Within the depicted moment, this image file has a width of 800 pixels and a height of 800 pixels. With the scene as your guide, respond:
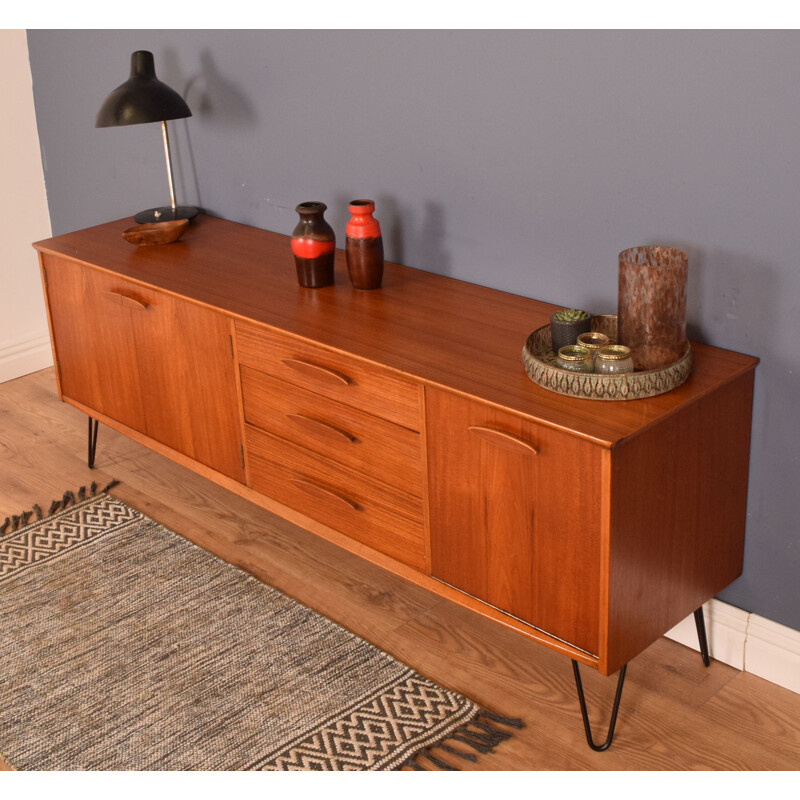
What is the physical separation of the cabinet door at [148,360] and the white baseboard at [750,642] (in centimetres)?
114

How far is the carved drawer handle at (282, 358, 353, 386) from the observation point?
2.16 metres

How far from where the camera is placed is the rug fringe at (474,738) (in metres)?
1.98

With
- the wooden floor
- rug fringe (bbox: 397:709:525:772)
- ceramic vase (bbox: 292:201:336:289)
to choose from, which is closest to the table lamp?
ceramic vase (bbox: 292:201:336:289)

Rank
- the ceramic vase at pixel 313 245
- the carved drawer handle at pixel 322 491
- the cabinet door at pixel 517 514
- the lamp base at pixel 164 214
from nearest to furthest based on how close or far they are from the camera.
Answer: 1. the cabinet door at pixel 517 514
2. the carved drawer handle at pixel 322 491
3. the ceramic vase at pixel 313 245
4. the lamp base at pixel 164 214

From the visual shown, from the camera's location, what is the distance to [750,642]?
217 centimetres

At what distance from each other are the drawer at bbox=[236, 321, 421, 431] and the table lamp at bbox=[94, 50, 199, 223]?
743 mm

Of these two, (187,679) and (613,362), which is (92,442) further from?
(613,362)

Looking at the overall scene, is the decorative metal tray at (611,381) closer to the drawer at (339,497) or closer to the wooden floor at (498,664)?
the drawer at (339,497)

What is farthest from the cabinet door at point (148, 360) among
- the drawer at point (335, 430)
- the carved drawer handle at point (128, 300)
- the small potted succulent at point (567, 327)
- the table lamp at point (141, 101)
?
the small potted succulent at point (567, 327)

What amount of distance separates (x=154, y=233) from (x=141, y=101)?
1.14 feet

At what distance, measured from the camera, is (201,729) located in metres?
2.08

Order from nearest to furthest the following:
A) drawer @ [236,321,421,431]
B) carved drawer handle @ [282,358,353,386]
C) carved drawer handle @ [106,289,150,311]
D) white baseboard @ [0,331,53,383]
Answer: drawer @ [236,321,421,431] < carved drawer handle @ [282,358,353,386] < carved drawer handle @ [106,289,150,311] < white baseboard @ [0,331,53,383]

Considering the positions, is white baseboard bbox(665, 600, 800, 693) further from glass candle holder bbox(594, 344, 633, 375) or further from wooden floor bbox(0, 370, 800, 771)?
glass candle holder bbox(594, 344, 633, 375)

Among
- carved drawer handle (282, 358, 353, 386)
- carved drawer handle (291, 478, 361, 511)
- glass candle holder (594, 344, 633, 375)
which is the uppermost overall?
glass candle holder (594, 344, 633, 375)
